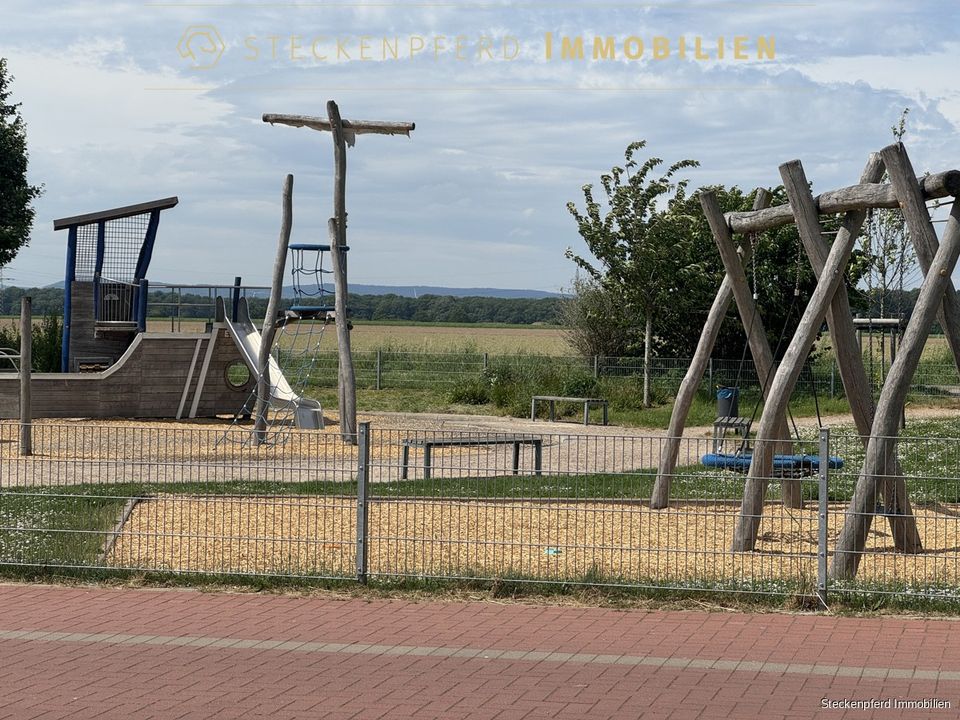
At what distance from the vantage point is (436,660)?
734 cm

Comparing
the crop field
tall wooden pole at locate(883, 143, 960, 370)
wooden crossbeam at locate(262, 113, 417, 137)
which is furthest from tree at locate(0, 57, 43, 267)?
tall wooden pole at locate(883, 143, 960, 370)

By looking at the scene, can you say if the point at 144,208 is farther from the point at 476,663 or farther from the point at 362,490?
the point at 476,663

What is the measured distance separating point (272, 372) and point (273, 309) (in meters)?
3.27

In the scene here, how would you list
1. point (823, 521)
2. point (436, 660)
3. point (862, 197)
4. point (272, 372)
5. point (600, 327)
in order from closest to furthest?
point (436, 660)
point (823, 521)
point (862, 197)
point (272, 372)
point (600, 327)

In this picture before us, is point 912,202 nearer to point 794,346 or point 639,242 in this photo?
point 794,346

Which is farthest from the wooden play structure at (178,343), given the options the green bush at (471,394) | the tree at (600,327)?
the tree at (600,327)

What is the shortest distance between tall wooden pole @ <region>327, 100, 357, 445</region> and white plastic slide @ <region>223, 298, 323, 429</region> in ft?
4.27

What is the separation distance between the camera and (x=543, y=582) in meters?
9.02

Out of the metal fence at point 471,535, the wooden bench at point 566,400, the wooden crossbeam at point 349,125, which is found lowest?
the metal fence at point 471,535

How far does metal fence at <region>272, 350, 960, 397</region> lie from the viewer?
31281mm

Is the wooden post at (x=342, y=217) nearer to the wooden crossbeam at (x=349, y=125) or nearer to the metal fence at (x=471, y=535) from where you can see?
the wooden crossbeam at (x=349, y=125)

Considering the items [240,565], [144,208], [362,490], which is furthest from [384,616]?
[144,208]

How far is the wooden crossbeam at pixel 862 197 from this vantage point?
9805 mm

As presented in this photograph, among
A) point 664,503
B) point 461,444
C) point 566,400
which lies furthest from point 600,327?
point 664,503
